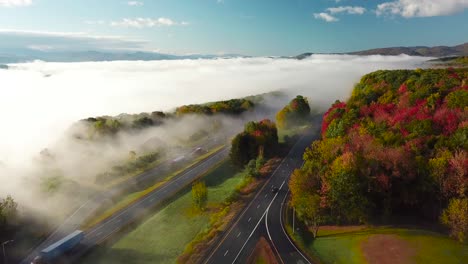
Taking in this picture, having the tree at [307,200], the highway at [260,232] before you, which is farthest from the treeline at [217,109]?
the tree at [307,200]

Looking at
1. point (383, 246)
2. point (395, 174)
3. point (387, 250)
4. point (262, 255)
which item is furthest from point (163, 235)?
point (395, 174)

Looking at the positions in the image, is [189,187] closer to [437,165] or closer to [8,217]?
[8,217]

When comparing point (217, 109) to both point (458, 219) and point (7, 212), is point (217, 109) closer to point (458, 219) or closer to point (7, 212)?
point (7, 212)

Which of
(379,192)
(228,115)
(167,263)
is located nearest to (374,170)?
(379,192)

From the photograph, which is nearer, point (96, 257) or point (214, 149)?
point (96, 257)

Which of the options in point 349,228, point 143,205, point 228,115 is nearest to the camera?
point 349,228
